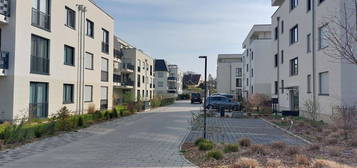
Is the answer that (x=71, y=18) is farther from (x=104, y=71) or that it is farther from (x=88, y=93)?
(x=104, y=71)

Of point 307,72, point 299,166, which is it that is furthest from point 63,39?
point 299,166

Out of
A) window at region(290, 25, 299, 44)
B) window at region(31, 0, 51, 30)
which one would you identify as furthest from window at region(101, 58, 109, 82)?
window at region(290, 25, 299, 44)

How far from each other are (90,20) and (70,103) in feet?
24.2

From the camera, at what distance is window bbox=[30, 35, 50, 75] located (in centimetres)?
1784

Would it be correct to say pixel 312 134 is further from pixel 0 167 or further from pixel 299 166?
pixel 0 167

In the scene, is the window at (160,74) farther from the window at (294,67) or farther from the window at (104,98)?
the window at (294,67)

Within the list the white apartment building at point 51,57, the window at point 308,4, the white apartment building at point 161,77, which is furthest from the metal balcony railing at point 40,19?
the white apartment building at point 161,77

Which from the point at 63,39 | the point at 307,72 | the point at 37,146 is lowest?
the point at 37,146

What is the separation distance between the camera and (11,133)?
36.6 feet

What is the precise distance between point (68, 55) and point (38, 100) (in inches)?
207

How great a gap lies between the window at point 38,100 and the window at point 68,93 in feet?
8.41

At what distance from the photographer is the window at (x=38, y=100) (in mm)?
17634

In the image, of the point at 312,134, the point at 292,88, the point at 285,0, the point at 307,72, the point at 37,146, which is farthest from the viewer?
the point at 285,0

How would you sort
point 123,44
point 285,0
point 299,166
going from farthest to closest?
1. point 123,44
2. point 285,0
3. point 299,166
